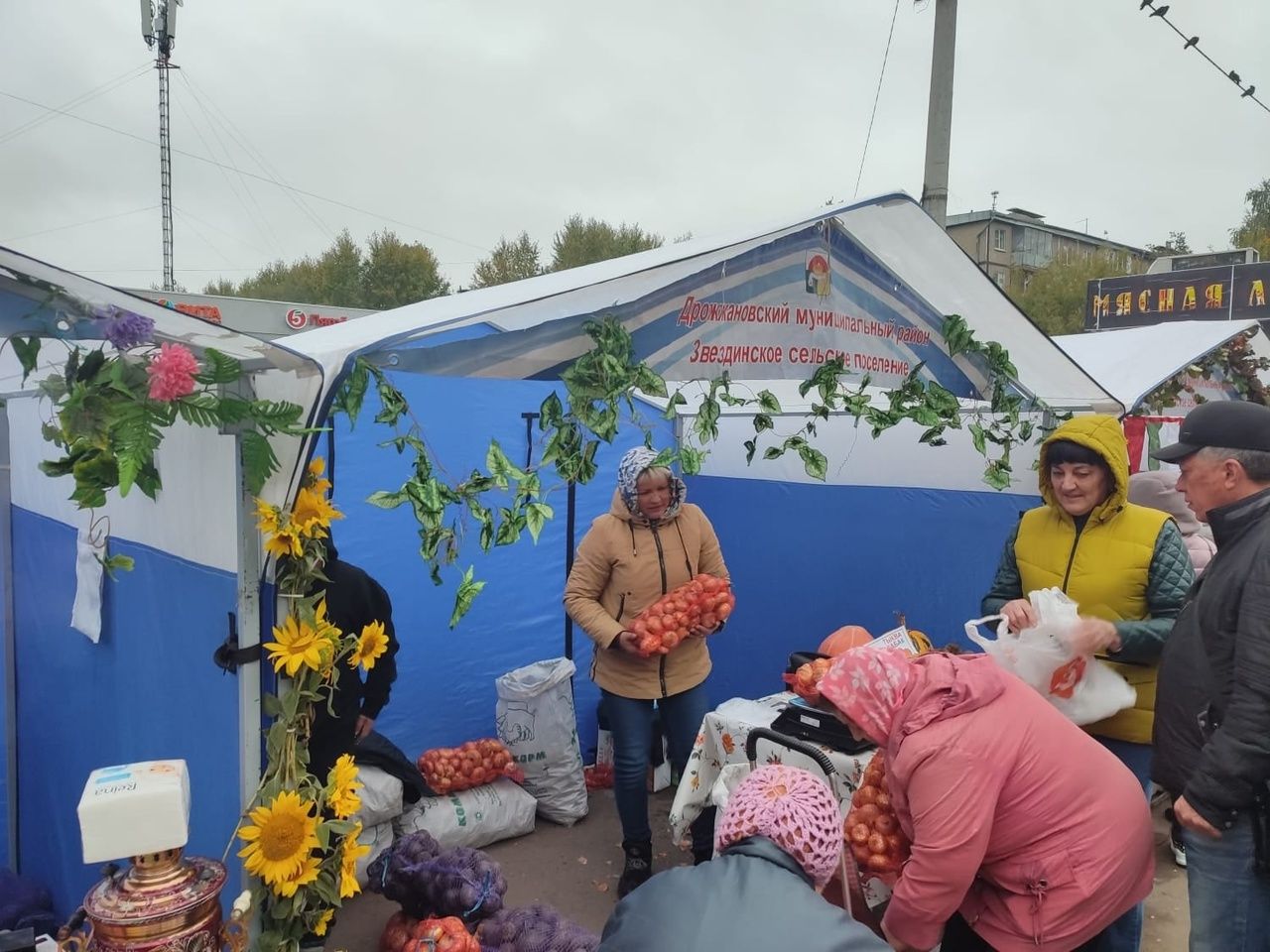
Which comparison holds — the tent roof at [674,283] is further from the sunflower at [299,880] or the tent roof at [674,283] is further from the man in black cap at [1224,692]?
the man in black cap at [1224,692]

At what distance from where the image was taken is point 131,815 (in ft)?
5.03

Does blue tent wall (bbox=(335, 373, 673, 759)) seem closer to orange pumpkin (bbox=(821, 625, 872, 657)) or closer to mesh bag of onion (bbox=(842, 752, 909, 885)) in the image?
orange pumpkin (bbox=(821, 625, 872, 657))

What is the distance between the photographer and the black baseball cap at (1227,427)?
6.36ft

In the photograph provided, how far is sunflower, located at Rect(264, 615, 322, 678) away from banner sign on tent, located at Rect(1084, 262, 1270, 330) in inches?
473

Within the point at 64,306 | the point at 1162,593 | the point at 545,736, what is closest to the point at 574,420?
the point at 64,306

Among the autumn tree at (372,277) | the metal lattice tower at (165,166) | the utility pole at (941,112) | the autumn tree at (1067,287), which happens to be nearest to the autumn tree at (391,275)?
the autumn tree at (372,277)

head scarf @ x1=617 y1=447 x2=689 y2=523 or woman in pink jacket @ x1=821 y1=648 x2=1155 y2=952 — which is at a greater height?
head scarf @ x1=617 y1=447 x2=689 y2=523

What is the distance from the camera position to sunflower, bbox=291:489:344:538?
185 cm

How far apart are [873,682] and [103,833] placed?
62.6 inches

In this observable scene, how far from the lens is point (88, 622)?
2596mm

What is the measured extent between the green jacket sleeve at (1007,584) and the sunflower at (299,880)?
231 centimetres

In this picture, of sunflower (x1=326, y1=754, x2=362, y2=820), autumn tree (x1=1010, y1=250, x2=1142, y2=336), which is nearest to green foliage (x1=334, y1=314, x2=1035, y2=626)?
sunflower (x1=326, y1=754, x2=362, y2=820)

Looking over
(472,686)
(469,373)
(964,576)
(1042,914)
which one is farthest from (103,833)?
(964,576)

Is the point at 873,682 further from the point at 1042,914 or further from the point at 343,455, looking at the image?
the point at 343,455
